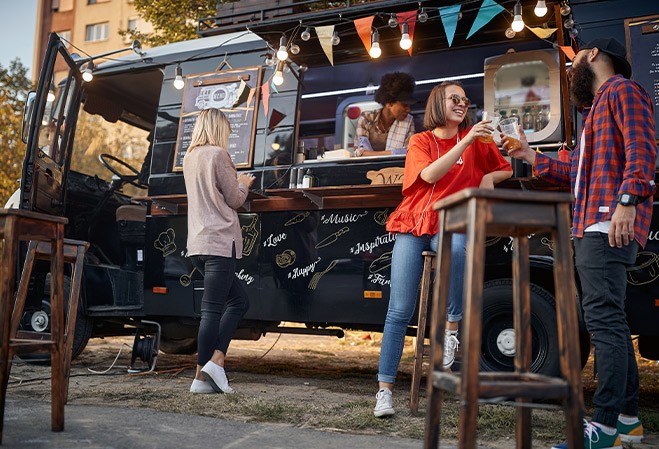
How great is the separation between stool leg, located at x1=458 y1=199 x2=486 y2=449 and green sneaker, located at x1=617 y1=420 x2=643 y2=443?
1.49 m

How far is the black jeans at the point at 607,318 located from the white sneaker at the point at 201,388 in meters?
2.42

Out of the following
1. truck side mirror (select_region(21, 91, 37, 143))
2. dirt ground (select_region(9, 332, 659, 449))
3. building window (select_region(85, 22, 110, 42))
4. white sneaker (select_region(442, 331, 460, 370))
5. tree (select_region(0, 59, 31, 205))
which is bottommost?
dirt ground (select_region(9, 332, 659, 449))

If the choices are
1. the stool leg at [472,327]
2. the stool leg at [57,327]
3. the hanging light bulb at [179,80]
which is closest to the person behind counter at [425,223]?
the stool leg at [472,327]

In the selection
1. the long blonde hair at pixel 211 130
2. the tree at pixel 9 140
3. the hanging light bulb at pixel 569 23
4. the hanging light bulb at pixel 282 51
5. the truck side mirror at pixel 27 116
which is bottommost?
the long blonde hair at pixel 211 130

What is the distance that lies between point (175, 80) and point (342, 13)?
5.34 ft

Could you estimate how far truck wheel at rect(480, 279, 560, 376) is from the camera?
414cm

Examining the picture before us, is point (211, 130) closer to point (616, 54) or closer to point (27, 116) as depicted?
point (27, 116)

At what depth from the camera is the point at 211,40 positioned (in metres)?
5.72

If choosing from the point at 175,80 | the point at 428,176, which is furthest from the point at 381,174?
the point at 175,80

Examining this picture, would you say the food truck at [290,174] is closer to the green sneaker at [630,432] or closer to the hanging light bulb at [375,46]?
the hanging light bulb at [375,46]

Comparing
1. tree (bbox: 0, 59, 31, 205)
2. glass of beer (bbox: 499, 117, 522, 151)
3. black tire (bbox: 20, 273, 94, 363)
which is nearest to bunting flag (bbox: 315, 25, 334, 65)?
glass of beer (bbox: 499, 117, 522, 151)

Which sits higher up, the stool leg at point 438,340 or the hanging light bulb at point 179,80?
the hanging light bulb at point 179,80

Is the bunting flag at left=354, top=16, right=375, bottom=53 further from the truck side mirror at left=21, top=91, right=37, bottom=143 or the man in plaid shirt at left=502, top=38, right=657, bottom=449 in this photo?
the truck side mirror at left=21, top=91, right=37, bottom=143

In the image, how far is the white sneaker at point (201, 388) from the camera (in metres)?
4.22
